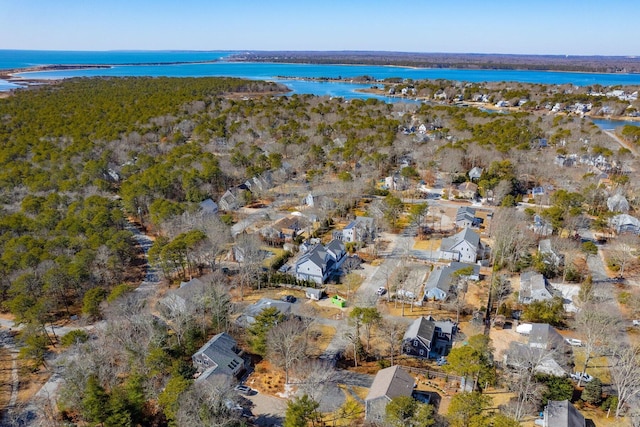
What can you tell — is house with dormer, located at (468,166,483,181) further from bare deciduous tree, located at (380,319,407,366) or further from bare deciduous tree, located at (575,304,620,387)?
bare deciduous tree, located at (380,319,407,366)

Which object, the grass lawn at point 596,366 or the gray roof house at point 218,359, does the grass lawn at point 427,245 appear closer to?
the grass lawn at point 596,366

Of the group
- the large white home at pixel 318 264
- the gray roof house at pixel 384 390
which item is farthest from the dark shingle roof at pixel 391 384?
the large white home at pixel 318 264

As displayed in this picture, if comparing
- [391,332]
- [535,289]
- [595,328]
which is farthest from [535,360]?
[535,289]

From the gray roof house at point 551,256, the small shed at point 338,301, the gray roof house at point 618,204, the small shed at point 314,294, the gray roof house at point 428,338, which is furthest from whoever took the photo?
the gray roof house at point 618,204

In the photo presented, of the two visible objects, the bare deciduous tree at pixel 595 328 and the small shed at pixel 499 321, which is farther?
the small shed at pixel 499 321

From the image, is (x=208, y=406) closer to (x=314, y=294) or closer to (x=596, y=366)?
(x=314, y=294)
